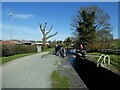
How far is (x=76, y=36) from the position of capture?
6222cm

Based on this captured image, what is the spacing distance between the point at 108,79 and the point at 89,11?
48083mm

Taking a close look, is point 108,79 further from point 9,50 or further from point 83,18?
point 83,18

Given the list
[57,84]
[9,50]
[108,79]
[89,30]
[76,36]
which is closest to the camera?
[57,84]

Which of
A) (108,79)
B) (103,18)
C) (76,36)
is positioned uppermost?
(103,18)

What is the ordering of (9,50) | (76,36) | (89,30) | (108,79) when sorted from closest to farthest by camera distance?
(108,79) → (9,50) → (89,30) → (76,36)

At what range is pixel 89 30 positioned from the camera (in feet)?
192

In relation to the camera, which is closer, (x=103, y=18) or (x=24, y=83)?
(x=24, y=83)

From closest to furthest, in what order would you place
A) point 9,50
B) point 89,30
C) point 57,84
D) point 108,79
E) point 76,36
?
point 57,84 < point 108,79 < point 9,50 < point 89,30 < point 76,36

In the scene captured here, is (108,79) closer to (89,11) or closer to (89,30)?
(89,30)

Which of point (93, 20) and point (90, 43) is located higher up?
point (93, 20)

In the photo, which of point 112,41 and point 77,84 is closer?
point 77,84

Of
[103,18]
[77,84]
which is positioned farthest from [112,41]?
[77,84]

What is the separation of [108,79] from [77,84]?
385 centimetres

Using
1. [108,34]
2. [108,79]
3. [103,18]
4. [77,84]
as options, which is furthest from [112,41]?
[77,84]
